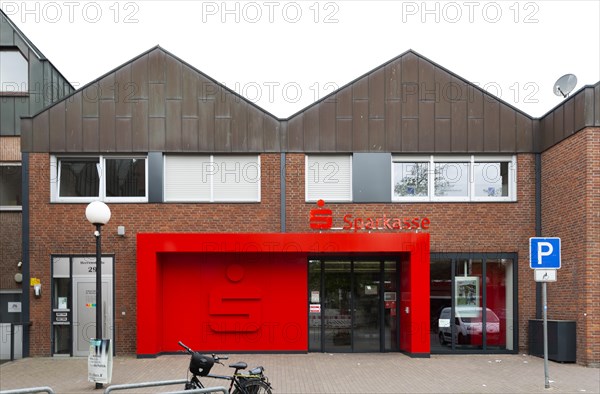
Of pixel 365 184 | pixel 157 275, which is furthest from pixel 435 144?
pixel 157 275

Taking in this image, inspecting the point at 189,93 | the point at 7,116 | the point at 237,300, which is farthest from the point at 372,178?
the point at 7,116

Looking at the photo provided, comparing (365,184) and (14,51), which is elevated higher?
(14,51)

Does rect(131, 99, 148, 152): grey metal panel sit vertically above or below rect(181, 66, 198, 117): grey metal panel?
below

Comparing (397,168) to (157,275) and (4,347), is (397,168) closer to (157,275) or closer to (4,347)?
(157,275)

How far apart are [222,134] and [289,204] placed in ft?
7.88

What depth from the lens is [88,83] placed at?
1420 centimetres

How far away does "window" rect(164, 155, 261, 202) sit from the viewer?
14273 mm

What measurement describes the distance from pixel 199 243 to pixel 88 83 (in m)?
4.88

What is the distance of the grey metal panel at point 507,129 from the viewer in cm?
1435

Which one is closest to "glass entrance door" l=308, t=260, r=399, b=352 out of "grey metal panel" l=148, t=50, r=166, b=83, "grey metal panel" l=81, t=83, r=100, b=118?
"grey metal panel" l=148, t=50, r=166, b=83

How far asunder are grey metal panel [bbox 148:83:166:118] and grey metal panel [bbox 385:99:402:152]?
18.2 feet

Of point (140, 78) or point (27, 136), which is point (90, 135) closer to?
point (27, 136)

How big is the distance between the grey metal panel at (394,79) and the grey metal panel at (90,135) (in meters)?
7.27

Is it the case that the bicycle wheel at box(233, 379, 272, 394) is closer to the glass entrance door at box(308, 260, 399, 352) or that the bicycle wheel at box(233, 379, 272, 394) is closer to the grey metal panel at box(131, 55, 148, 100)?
the glass entrance door at box(308, 260, 399, 352)
